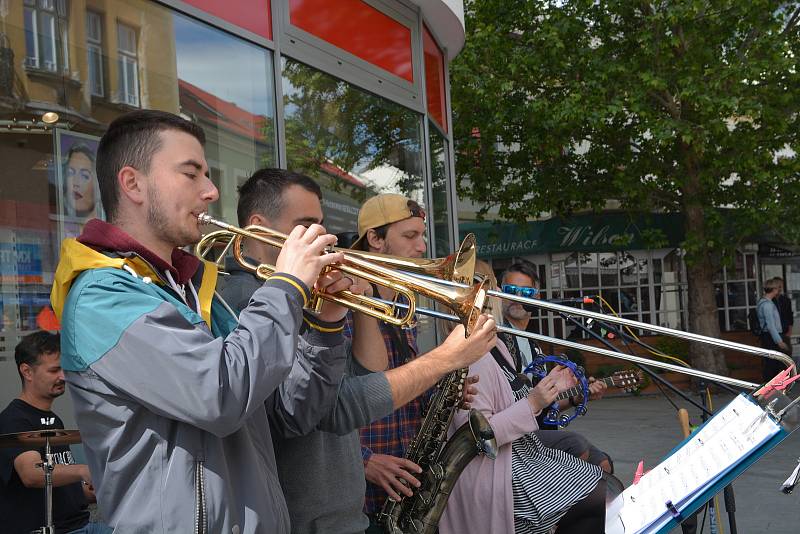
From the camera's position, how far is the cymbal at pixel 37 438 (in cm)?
304

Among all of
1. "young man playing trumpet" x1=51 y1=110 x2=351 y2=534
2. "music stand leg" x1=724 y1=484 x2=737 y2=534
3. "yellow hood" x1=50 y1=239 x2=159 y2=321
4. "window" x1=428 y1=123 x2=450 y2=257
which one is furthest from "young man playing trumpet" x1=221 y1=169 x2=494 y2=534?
"window" x1=428 y1=123 x2=450 y2=257

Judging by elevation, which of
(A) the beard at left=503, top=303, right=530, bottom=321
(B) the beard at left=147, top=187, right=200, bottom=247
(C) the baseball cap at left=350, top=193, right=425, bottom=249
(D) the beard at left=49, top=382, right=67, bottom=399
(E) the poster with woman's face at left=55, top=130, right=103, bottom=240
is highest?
(E) the poster with woman's face at left=55, top=130, right=103, bottom=240

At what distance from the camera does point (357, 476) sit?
2459 millimetres

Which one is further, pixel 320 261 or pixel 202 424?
pixel 320 261

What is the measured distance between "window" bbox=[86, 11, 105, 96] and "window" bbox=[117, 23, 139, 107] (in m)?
0.10

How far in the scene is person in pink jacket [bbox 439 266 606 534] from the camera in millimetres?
3264

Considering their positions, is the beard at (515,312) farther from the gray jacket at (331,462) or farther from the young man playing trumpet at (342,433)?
the gray jacket at (331,462)

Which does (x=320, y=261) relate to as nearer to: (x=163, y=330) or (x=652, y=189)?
(x=163, y=330)

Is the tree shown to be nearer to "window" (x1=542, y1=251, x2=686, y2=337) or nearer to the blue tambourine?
"window" (x1=542, y1=251, x2=686, y2=337)

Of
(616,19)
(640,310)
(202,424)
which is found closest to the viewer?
(202,424)

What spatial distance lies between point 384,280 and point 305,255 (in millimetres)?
418

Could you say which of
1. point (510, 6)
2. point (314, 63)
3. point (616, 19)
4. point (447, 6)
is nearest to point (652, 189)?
point (616, 19)

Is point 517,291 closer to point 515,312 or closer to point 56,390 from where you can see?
point 515,312

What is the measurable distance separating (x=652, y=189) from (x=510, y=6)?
12.6 feet
